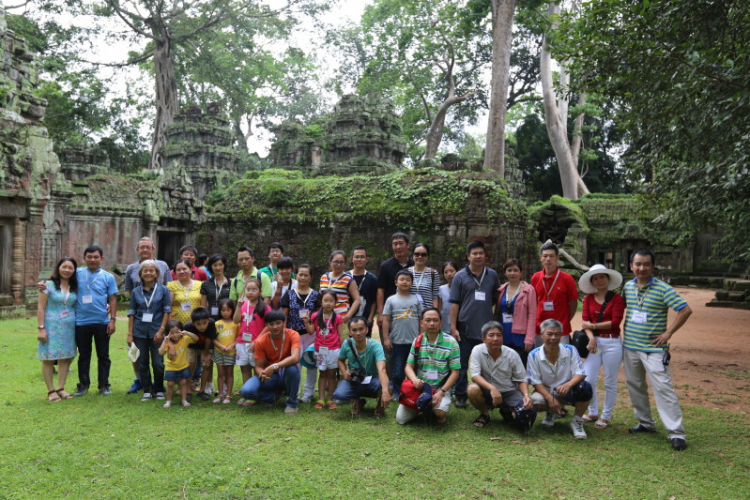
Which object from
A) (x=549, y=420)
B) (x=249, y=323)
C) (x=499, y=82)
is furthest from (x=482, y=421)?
(x=499, y=82)

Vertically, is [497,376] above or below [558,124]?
below

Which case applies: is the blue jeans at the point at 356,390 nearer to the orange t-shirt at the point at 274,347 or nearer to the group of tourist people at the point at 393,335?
the group of tourist people at the point at 393,335

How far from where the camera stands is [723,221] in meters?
9.88

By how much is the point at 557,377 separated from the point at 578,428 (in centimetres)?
48

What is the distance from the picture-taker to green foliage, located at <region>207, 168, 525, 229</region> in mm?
10648

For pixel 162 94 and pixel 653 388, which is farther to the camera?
pixel 162 94

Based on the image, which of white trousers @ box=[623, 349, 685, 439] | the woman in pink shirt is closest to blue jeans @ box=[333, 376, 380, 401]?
the woman in pink shirt

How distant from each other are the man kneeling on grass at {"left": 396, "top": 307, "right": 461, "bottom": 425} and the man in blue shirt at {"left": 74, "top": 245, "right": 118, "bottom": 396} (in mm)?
3212

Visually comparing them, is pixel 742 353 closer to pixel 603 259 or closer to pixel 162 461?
pixel 162 461

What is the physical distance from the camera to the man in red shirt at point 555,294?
5.16 metres

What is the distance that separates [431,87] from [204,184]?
13.7m

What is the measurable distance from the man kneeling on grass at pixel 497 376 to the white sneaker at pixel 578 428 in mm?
371

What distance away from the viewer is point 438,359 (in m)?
4.81

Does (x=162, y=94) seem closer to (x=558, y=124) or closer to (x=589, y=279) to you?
(x=558, y=124)
